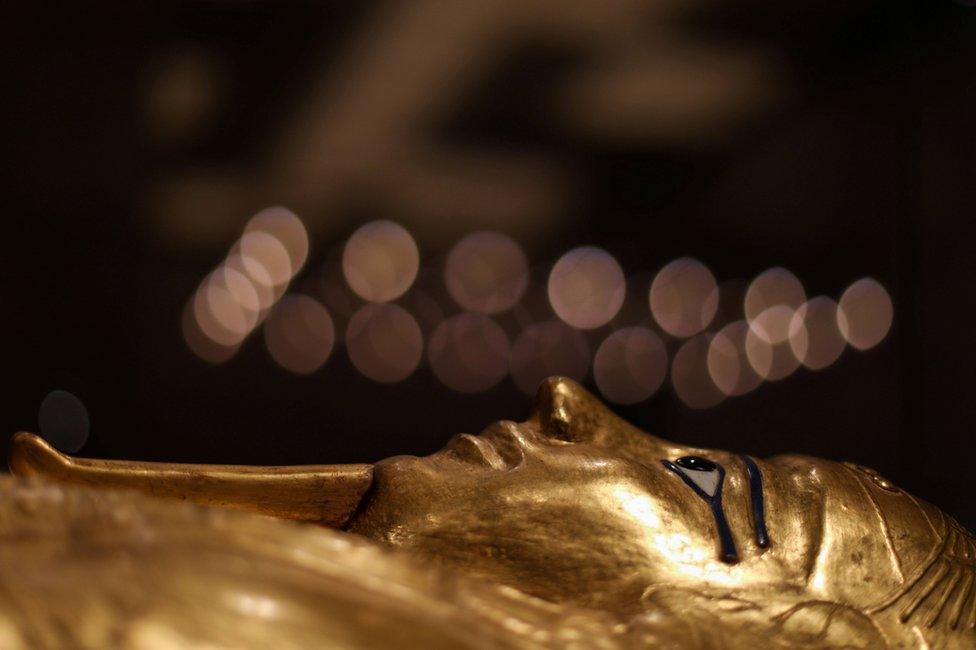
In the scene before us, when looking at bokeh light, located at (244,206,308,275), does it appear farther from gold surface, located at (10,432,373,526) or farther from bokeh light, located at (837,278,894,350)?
bokeh light, located at (837,278,894,350)

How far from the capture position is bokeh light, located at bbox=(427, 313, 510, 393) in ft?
9.58

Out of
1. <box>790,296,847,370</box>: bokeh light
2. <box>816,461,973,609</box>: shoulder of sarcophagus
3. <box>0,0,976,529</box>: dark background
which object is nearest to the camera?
<box>816,461,973,609</box>: shoulder of sarcophagus

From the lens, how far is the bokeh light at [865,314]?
2764mm

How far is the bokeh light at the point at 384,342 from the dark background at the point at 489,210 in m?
0.05

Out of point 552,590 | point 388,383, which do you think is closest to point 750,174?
point 388,383

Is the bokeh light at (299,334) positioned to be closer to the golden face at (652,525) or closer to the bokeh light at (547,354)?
the bokeh light at (547,354)

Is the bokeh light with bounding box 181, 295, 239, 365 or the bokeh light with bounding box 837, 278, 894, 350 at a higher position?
the bokeh light with bounding box 837, 278, 894, 350

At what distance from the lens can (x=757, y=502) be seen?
152cm

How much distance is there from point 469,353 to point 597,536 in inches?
59.5

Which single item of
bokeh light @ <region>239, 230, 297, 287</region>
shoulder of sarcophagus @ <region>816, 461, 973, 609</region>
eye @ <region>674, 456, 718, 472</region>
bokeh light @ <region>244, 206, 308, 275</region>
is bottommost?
shoulder of sarcophagus @ <region>816, 461, 973, 609</region>

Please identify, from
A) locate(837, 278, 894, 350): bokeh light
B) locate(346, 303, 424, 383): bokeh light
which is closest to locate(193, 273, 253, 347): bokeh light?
locate(346, 303, 424, 383): bokeh light

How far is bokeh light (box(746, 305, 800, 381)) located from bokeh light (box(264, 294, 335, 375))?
3.92 ft

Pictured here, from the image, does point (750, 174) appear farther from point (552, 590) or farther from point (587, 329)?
point (552, 590)

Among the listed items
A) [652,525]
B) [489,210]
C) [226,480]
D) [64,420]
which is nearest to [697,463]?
[652,525]
